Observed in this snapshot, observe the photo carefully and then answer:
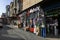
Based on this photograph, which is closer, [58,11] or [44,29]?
[58,11]

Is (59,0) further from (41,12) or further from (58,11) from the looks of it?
(41,12)

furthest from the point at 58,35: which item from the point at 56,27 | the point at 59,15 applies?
the point at 59,15

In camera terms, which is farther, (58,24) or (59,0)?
(58,24)

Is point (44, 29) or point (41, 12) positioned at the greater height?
point (41, 12)

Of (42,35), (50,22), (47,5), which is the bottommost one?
(42,35)

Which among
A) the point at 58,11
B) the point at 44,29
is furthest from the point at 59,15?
the point at 44,29

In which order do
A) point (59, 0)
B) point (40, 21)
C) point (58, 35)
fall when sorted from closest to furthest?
point (59, 0)
point (58, 35)
point (40, 21)

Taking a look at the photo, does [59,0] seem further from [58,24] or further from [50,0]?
[58,24]

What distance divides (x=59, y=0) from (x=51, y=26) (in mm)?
4103

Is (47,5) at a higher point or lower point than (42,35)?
higher

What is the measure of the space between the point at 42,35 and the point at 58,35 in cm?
193

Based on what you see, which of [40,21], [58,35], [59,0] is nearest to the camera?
[59,0]

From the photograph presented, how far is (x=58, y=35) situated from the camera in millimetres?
22609

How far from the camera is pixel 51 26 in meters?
23.7
